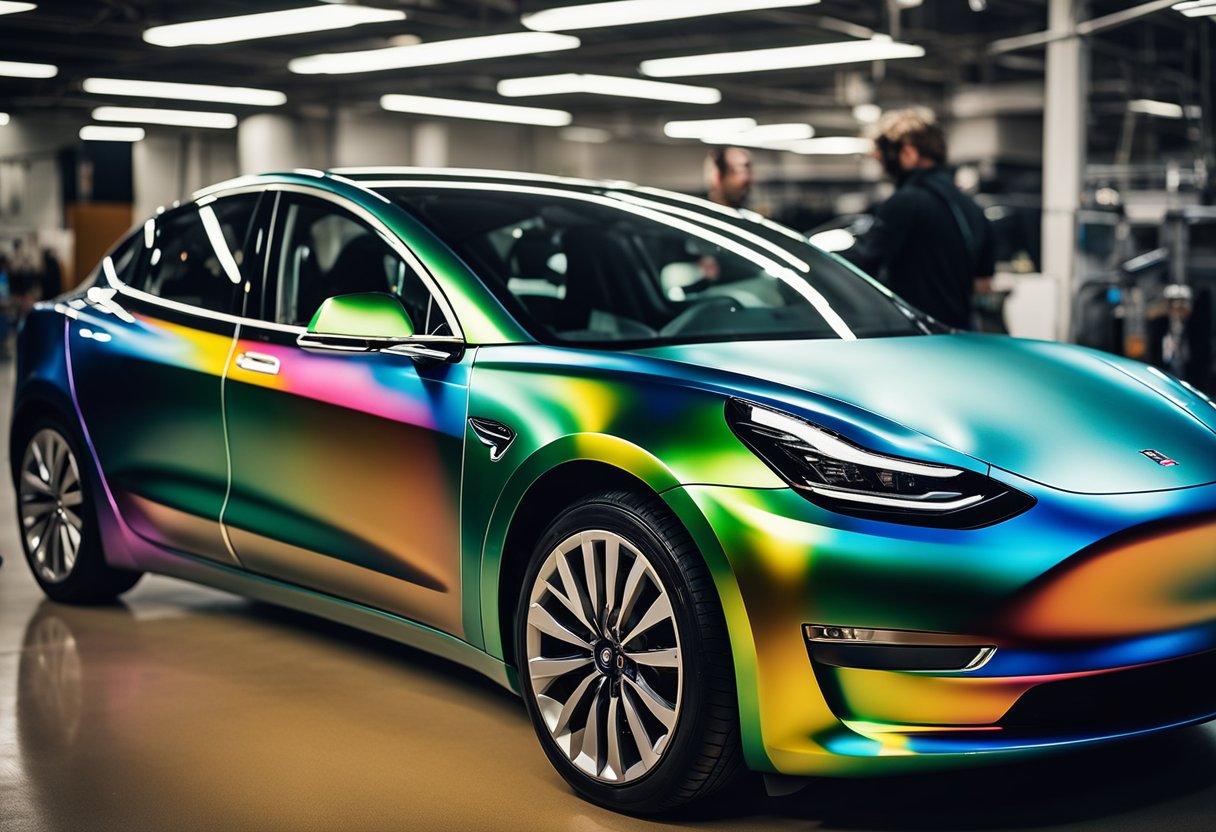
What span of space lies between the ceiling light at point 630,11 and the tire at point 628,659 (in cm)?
1073

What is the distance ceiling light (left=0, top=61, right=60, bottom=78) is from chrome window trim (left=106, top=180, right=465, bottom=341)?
17556 mm

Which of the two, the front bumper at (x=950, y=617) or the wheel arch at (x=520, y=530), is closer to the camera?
the front bumper at (x=950, y=617)

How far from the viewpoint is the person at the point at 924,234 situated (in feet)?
18.6

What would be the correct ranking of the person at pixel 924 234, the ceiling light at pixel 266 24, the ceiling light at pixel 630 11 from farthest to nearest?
the ceiling light at pixel 266 24, the ceiling light at pixel 630 11, the person at pixel 924 234

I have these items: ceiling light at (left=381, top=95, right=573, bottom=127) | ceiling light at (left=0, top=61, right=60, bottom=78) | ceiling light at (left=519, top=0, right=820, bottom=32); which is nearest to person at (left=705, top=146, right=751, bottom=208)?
ceiling light at (left=519, top=0, right=820, bottom=32)

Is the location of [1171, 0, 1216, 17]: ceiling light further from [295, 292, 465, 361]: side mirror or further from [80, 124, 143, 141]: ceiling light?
[80, 124, 143, 141]: ceiling light

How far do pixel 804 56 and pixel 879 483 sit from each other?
16.3 m

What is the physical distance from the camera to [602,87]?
22.0 m

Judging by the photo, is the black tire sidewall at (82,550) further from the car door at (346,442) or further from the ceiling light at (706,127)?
the ceiling light at (706,127)

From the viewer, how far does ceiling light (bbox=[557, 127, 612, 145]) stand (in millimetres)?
34062

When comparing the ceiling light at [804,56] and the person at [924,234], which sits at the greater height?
the ceiling light at [804,56]

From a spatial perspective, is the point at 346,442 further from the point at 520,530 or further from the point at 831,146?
the point at 831,146

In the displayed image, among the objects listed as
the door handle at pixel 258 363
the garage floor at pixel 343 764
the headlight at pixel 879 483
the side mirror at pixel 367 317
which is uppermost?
the side mirror at pixel 367 317

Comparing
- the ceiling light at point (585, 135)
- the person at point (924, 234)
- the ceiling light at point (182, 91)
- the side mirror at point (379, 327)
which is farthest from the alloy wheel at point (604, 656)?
the ceiling light at point (585, 135)
